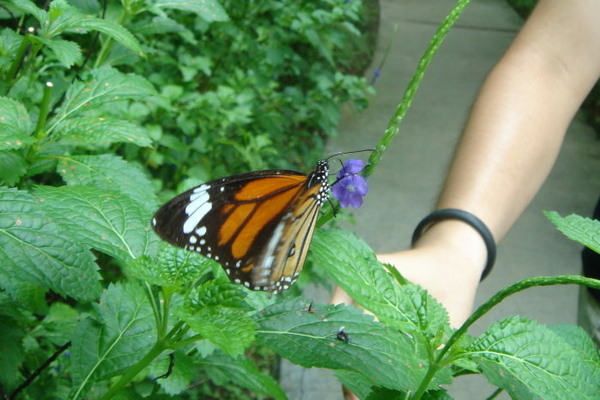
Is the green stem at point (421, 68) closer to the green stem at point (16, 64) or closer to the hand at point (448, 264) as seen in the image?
the hand at point (448, 264)

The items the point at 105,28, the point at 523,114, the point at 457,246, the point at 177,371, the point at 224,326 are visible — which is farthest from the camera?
the point at 523,114

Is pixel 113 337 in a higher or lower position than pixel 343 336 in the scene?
lower

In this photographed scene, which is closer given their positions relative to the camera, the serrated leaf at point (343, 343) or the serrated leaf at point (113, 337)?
the serrated leaf at point (343, 343)

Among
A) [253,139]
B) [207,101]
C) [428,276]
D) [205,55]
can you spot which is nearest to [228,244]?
[428,276]

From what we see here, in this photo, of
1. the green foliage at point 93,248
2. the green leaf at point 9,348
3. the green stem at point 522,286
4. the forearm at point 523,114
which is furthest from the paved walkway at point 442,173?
the green stem at point 522,286

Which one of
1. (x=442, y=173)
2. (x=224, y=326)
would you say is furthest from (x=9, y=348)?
(x=442, y=173)

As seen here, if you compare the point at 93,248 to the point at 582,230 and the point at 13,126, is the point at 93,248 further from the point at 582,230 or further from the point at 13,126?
the point at 582,230
